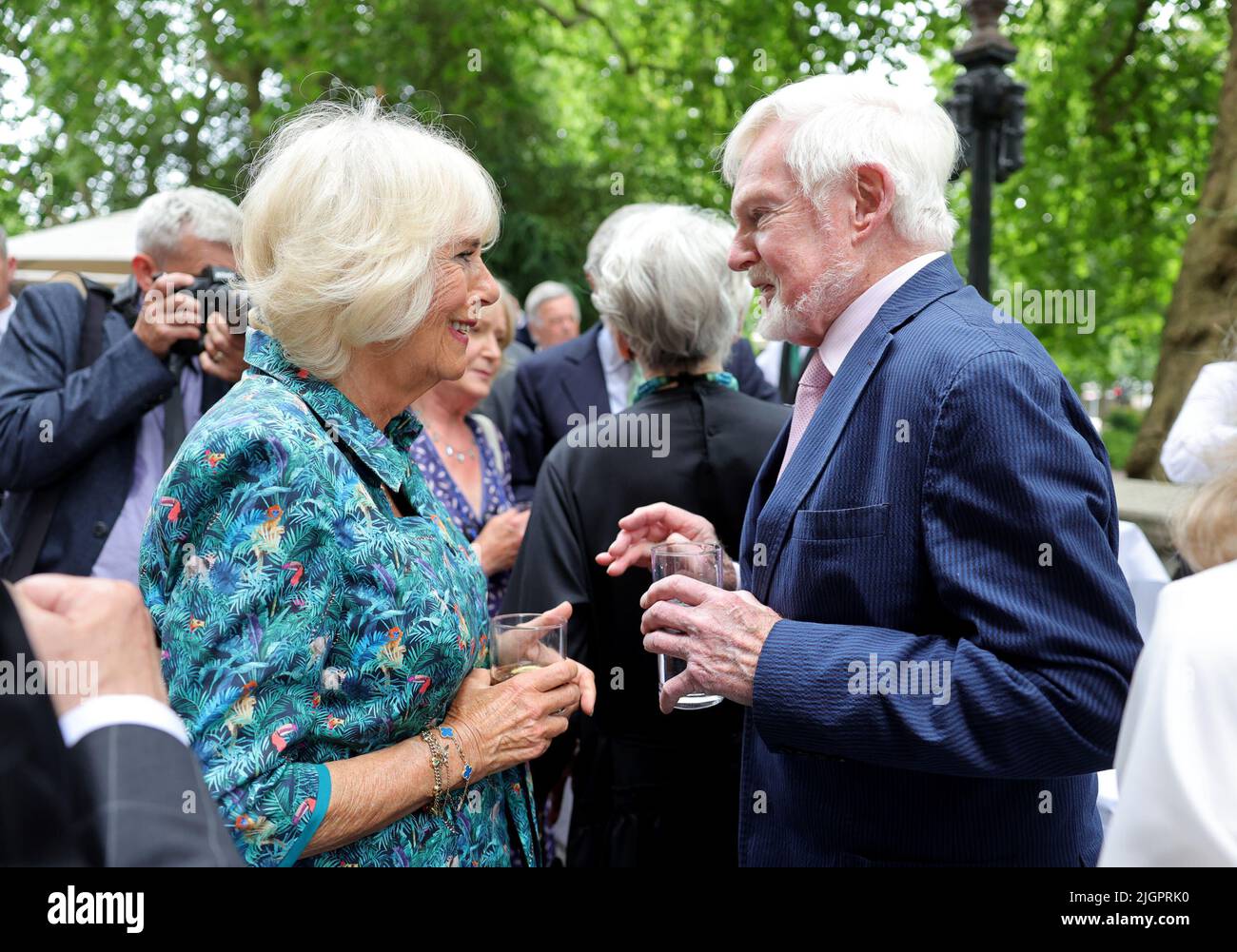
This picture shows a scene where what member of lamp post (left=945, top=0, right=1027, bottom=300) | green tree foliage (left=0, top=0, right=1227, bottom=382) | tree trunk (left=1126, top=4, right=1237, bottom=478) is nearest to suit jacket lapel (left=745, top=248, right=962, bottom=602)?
lamp post (left=945, top=0, right=1027, bottom=300)

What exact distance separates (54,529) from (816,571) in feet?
8.06

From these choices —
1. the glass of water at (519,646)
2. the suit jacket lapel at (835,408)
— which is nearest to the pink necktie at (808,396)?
the suit jacket lapel at (835,408)

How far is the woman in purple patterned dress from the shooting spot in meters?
3.55

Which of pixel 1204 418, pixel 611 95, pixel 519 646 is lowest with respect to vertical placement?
pixel 519 646

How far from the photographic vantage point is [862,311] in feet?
6.64

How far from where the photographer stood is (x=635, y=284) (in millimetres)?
2768

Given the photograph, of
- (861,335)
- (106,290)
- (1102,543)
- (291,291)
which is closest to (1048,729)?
(1102,543)

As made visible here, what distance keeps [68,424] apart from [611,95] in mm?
12847

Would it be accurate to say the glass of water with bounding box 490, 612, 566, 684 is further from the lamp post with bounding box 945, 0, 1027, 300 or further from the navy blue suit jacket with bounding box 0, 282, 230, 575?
the lamp post with bounding box 945, 0, 1027, 300

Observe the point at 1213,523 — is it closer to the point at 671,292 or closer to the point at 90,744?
the point at 90,744

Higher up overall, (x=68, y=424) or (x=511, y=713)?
(x=68, y=424)

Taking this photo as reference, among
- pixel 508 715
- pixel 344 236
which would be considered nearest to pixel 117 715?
pixel 508 715

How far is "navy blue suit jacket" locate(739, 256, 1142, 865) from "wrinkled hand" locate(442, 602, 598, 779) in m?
0.40

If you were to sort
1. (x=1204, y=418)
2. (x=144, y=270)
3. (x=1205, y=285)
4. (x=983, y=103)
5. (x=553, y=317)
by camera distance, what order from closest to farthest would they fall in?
(x=144, y=270), (x=1204, y=418), (x=983, y=103), (x=553, y=317), (x=1205, y=285)
